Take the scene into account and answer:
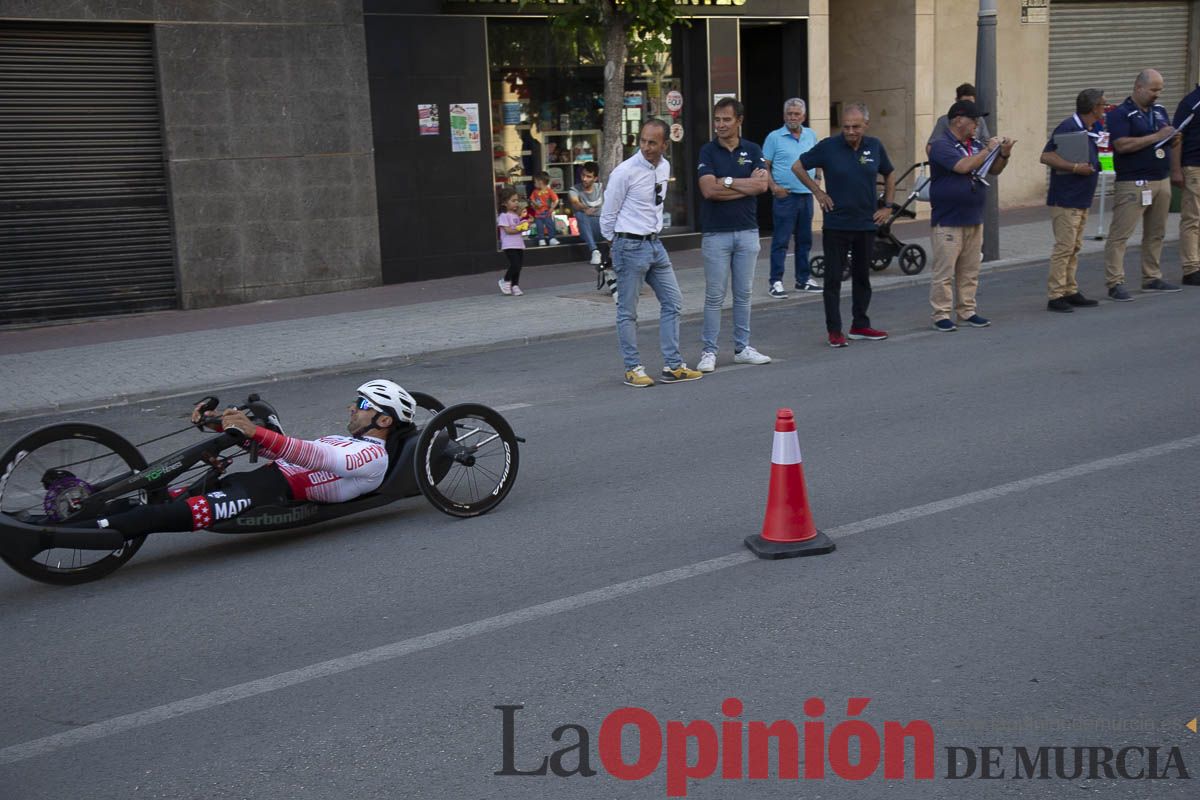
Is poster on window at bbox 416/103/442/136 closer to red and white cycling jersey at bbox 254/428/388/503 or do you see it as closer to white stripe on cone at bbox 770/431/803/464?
red and white cycling jersey at bbox 254/428/388/503

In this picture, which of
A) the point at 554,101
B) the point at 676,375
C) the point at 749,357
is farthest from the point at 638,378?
the point at 554,101

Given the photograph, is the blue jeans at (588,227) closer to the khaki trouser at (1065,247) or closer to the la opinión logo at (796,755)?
the khaki trouser at (1065,247)

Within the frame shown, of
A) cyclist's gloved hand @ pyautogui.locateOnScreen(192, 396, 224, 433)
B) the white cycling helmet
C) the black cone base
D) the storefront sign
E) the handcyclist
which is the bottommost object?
the black cone base

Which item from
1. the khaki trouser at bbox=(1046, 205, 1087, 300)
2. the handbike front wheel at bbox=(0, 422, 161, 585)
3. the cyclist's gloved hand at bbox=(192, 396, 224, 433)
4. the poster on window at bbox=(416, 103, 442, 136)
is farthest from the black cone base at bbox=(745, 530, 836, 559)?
the poster on window at bbox=(416, 103, 442, 136)

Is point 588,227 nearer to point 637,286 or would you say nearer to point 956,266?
point 956,266

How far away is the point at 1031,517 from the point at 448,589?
286 centimetres

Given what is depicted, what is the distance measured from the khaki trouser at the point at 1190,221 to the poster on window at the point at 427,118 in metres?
9.30

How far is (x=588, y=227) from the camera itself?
17.8 m

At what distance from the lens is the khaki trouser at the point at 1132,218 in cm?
1253

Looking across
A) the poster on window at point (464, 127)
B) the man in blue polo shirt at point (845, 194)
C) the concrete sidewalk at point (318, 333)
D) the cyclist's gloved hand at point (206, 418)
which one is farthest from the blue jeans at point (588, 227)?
the cyclist's gloved hand at point (206, 418)

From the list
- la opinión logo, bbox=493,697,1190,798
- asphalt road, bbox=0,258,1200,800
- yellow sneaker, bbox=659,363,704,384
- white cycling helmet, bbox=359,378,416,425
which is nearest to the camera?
la opinión logo, bbox=493,697,1190,798

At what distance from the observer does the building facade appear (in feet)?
49.2

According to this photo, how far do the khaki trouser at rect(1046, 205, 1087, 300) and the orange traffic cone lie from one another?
7.11m

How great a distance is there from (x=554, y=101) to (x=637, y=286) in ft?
30.9
